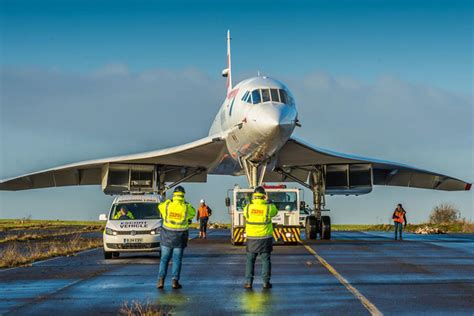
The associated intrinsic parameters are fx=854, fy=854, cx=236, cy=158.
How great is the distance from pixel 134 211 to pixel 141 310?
43.2 feet

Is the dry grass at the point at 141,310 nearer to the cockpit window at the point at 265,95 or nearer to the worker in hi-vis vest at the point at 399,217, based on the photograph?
the cockpit window at the point at 265,95

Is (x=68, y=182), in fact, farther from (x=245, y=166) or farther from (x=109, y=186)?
(x=245, y=166)

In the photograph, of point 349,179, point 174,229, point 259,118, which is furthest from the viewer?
point 349,179

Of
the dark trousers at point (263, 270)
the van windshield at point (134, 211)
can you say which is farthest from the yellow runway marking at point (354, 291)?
the van windshield at point (134, 211)

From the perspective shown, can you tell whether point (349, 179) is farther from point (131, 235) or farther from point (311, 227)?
point (131, 235)

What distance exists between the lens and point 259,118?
80.2 ft

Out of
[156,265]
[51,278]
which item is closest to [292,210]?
[156,265]

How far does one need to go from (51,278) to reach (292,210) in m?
12.7

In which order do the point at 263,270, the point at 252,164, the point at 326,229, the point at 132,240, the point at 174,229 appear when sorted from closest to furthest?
the point at 263,270, the point at 174,229, the point at 132,240, the point at 252,164, the point at 326,229

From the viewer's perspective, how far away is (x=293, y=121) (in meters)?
24.7

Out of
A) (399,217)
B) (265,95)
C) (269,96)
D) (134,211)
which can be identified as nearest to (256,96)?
(265,95)

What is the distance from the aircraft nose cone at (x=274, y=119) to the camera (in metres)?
24.1

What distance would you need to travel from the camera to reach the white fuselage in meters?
24.3

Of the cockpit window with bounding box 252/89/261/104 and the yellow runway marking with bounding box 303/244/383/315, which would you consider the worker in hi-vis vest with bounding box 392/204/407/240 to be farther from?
the yellow runway marking with bounding box 303/244/383/315
